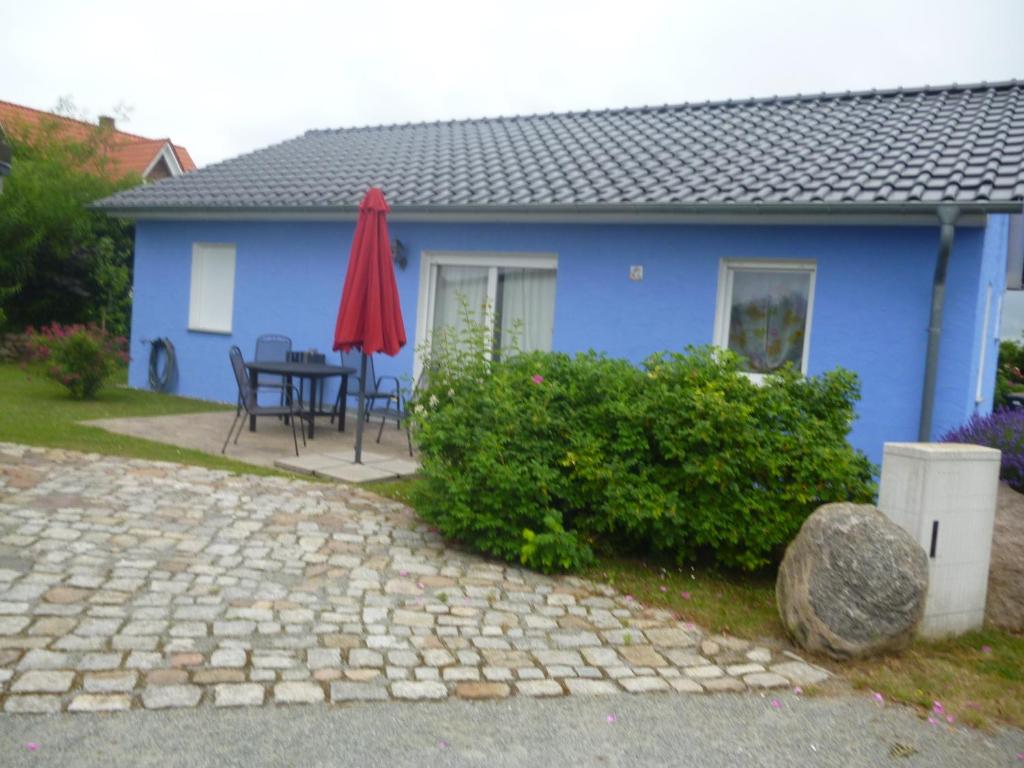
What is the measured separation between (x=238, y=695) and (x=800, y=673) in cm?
248

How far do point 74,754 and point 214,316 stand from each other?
10798mm

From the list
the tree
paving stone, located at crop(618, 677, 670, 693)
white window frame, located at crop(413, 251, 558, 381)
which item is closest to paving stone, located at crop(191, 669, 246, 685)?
paving stone, located at crop(618, 677, 670, 693)

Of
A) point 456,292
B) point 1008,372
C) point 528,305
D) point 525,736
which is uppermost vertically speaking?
point 456,292

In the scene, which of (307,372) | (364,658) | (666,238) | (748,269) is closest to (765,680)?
(364,658)

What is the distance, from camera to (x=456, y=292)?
11031mm

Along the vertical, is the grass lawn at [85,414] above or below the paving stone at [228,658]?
above

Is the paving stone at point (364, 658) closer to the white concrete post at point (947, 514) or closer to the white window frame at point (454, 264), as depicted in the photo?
the white concrete post at point (947, 514)

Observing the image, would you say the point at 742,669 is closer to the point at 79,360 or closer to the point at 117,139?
the point at 79,360

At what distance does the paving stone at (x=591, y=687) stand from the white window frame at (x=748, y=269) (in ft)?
17.0

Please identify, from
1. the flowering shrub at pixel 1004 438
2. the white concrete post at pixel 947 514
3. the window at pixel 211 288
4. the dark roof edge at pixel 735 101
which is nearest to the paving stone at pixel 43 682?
the white concrete post at pixel 947 514

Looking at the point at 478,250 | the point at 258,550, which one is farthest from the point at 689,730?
the point at 478,250

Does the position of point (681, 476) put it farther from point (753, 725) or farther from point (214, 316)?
point (214, 316)

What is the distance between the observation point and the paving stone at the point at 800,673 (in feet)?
13.6

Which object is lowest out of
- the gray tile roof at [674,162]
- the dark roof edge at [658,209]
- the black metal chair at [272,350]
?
the black metal chair at [272,350]
